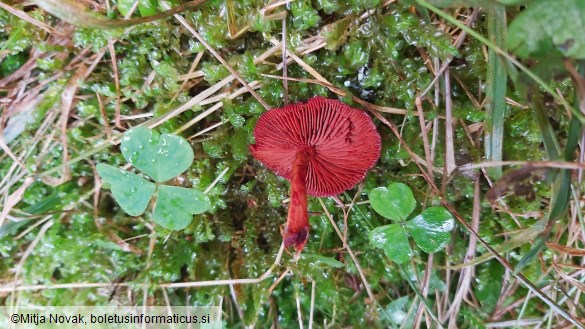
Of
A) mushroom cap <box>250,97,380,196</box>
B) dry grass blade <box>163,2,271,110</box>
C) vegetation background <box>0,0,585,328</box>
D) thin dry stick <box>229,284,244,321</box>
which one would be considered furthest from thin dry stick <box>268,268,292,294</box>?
dry grass blade <box>163,2,271,110</box>

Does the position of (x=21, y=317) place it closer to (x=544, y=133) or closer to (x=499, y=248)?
(x=499, y=248)

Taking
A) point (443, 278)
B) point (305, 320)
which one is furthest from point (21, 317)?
point (443, 278)

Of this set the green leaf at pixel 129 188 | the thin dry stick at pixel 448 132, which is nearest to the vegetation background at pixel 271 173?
the thin dry stick at pixel 448 132

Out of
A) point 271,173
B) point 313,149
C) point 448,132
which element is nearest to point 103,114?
point 271,173

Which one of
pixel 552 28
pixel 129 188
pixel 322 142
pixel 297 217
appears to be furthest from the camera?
pixel 129 188

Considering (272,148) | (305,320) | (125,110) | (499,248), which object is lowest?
(305,320)

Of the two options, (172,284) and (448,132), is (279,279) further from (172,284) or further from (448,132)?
(448,132)
